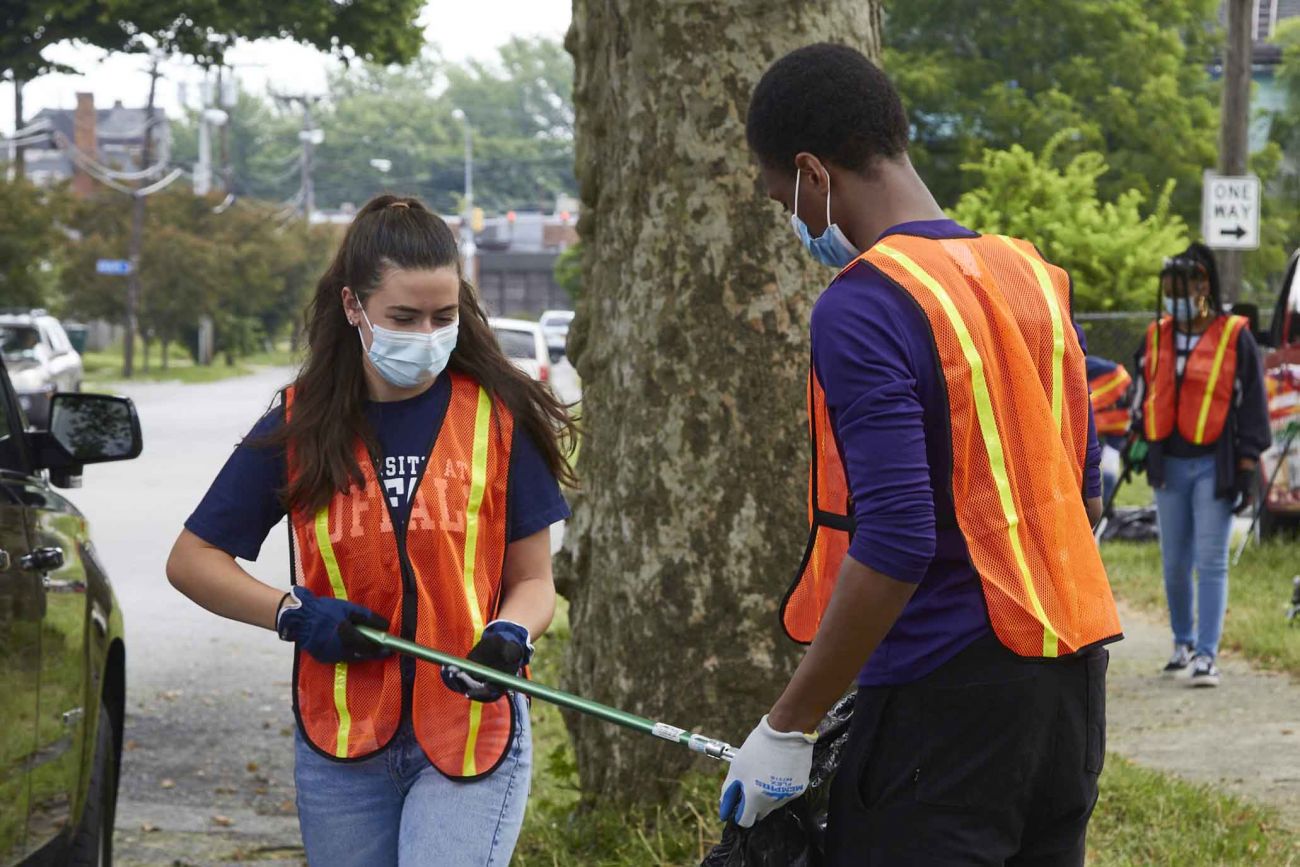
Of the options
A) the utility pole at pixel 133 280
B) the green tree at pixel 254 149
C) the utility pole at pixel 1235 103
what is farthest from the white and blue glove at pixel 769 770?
the green tree at pixel 254 149

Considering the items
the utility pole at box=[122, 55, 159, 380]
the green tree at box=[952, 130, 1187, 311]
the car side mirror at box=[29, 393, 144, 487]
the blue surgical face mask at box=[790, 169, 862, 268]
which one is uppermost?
the blue surgical face mask at box=[790, 169, 862, 268]

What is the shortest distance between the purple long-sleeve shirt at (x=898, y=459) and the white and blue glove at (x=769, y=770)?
0.14 meters

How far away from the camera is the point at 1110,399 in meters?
13.1

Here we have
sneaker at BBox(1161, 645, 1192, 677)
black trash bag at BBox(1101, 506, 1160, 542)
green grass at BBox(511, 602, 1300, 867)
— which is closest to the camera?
green grass at BBox(511, 602, 1300, 867)

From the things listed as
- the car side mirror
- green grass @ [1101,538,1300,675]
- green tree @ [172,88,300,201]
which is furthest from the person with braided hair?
green tree @ [172,88,300,201]

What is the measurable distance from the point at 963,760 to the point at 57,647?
7.21 ft

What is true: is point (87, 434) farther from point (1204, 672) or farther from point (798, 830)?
point (1204, 672)

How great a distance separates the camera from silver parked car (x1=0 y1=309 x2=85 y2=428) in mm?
25844

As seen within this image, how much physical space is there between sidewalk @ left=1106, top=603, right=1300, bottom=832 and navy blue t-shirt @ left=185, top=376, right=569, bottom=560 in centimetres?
368

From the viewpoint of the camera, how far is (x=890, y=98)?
2969 millimetres

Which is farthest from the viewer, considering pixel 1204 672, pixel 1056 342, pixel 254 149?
pixel 254 149

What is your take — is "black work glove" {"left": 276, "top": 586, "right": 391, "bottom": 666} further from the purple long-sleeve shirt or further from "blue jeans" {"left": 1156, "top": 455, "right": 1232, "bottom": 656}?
"blue jeans" {"left": 1156, "top": 455, "right": 1232, "bottom": 656}

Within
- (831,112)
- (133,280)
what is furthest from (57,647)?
(133,280)

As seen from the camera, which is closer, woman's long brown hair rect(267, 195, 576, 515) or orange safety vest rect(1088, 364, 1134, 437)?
woman's long brown hair rect(267, 195, 576, 515)
